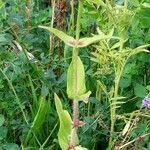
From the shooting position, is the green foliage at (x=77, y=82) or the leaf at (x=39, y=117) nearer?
the green foliage at (x=77, y=82)

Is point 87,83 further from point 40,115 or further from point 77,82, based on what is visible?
point 77,82

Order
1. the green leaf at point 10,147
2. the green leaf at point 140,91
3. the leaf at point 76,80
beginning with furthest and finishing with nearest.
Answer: the green leaf at point 140,91, the green leaf at point 10,147, the leaf at point 76,80

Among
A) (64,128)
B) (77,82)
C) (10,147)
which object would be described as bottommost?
(10,147)

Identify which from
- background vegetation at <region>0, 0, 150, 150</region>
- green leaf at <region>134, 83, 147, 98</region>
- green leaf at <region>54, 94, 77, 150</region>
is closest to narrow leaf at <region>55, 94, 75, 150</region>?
green leaf at <region>54, 94, 77, 150</region>

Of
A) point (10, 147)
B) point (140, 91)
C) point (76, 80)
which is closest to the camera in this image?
point (76, 80)

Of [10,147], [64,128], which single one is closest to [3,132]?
[10,147]

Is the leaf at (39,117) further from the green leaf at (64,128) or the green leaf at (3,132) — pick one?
the green leaf at (64,128)

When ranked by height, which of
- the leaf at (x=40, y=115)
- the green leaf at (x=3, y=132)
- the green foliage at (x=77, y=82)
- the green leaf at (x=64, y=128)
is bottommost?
the green leaf at (x=3, y=132)

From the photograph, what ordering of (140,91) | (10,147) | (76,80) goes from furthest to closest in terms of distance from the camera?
(140,91), (10,147), (76,80)

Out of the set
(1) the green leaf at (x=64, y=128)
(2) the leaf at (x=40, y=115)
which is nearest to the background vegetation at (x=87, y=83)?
(2) the leaf at (x=40, y=115)
